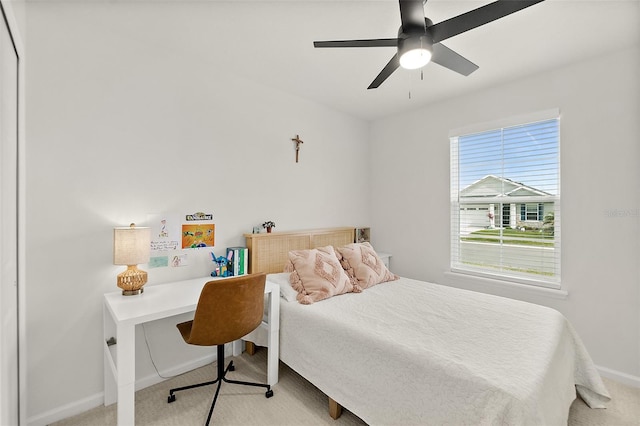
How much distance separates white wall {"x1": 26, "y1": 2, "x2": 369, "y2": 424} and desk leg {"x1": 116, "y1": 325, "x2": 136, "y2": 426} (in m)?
0.68

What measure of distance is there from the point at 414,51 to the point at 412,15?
16 cm

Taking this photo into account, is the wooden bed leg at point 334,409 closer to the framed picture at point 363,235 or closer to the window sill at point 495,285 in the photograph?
the window sill at point 495,285

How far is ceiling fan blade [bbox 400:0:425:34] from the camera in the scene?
1.37 metres

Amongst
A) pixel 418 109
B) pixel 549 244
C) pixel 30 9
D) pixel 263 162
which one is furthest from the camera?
pixel 418 109

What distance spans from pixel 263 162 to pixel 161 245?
1201mm

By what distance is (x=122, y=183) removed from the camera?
207cm

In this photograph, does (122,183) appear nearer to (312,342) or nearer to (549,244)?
(312,342)

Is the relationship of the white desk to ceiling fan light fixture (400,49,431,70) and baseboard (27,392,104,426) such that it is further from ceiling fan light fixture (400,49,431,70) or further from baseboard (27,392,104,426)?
ceiling fan light fixture (400,49,431,70)

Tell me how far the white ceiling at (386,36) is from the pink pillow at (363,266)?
167 centimetres

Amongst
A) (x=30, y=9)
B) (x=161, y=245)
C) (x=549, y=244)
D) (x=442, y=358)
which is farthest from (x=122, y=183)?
(x=549, y=244)

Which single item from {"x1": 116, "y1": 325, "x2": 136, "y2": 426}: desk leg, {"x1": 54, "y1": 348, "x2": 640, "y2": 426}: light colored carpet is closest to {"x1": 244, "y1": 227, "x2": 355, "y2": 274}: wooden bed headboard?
{"x1": 54, "y1": 348, "x2": 640, "y2": 426}: light colored carpet

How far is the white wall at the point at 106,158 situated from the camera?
1.79m

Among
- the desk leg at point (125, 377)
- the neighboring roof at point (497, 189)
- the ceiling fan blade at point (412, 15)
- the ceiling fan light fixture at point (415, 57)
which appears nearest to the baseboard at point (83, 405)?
the desk leg at point (125, 377)

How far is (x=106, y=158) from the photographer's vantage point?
2006 mm
